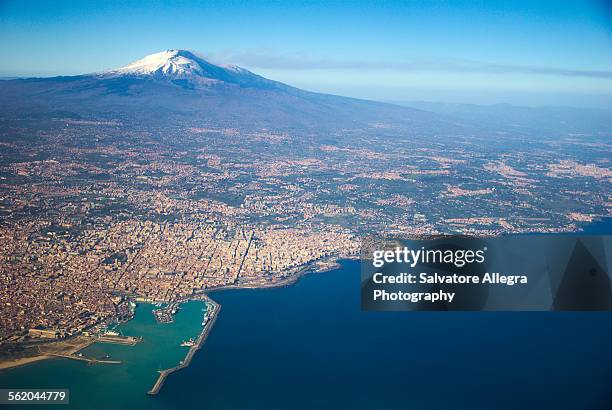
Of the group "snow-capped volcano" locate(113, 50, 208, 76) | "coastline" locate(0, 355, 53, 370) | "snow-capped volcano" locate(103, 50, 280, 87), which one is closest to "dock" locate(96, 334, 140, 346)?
"coastline" locate(0, 355, 53, 370)

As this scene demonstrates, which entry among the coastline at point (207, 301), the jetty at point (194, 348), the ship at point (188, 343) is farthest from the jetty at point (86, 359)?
the ship at point (188, 343)

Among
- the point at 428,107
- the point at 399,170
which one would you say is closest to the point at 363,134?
the point at 399,170

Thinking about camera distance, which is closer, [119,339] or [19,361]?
[19,361]

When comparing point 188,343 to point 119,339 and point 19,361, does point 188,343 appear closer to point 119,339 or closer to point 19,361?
point 119,339

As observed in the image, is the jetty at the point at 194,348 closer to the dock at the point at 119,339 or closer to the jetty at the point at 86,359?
the jetty at the point at 86,359

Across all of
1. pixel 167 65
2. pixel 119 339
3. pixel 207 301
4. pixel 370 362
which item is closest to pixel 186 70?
pixel 167 65

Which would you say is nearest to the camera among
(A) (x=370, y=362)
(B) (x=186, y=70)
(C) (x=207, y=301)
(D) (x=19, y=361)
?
(D) (x=19, y=361)

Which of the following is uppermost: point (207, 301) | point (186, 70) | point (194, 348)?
point (186, 70)
